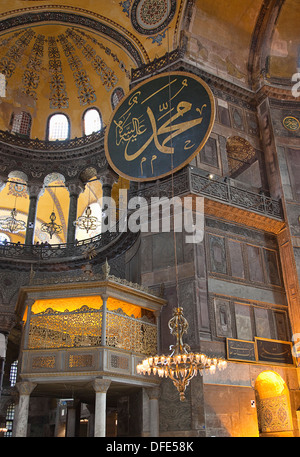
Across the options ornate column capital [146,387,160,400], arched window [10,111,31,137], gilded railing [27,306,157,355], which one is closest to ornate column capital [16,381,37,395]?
gilded railing [27,306,157,355]

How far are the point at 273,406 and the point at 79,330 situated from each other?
449 cm

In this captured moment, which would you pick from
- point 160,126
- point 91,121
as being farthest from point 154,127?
point 91,121

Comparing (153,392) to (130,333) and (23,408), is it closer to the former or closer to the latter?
(130,333)

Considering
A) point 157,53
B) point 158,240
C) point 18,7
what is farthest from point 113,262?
point 18,7

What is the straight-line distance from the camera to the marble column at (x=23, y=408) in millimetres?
7549

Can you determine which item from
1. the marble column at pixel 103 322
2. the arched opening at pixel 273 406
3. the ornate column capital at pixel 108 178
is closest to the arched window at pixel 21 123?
the ornate column capital at pixel 108 178

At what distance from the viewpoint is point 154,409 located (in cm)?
833

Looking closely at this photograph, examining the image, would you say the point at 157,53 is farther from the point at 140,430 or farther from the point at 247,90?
the point at 140,430

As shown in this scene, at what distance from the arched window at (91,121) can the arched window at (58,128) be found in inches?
26.1

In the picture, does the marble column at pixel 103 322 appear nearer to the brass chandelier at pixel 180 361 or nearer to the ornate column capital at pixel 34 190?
the brass chandelier at pixel 180 361

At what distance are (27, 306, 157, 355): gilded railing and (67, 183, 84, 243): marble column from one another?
5.48 metres

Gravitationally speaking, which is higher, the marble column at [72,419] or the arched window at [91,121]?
the arched window at [91,121]

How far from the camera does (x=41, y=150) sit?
49.1 feet

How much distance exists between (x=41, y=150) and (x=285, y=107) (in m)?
7.92
